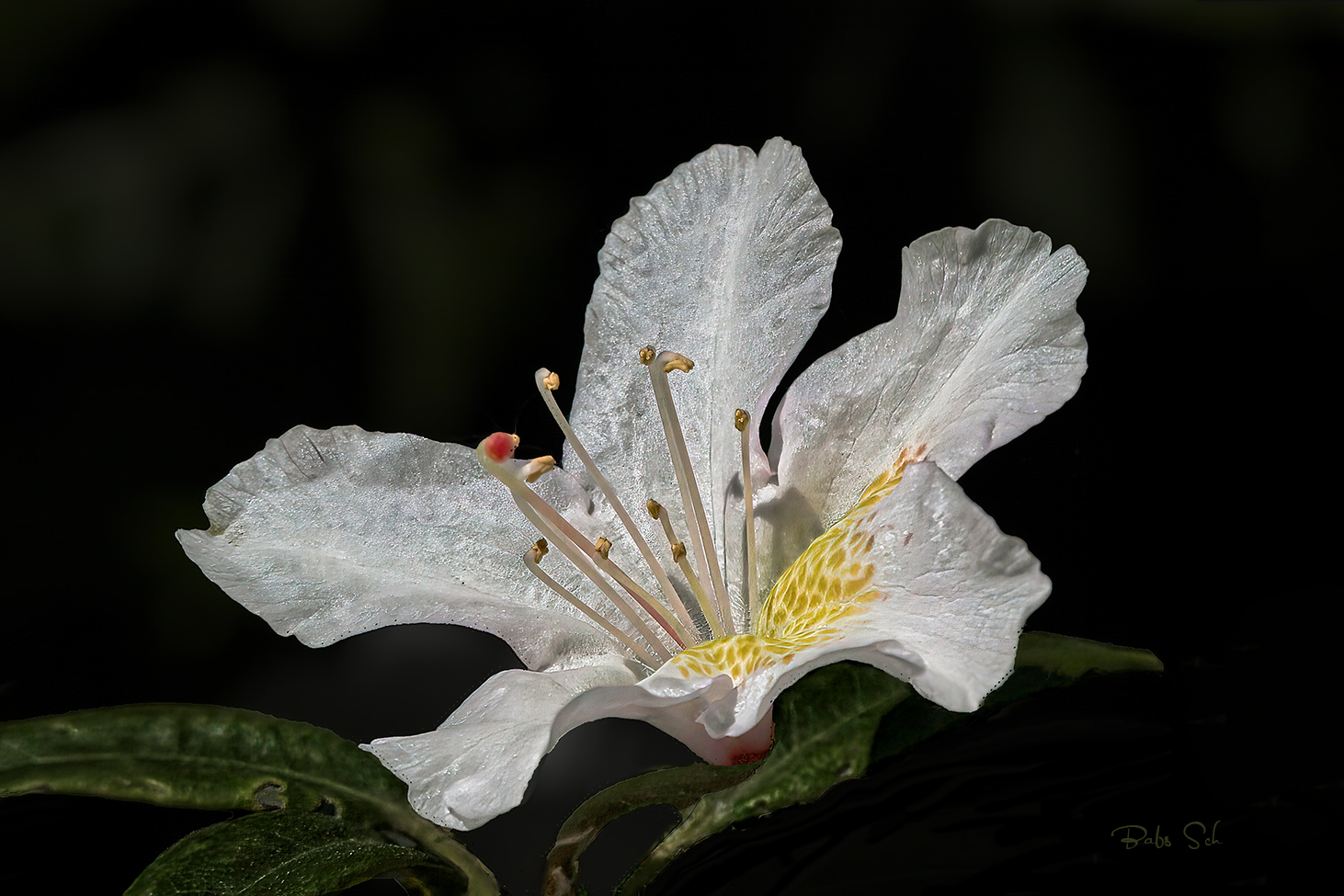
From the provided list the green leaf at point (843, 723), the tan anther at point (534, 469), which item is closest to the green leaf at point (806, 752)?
the green leaf at point (843, 723)

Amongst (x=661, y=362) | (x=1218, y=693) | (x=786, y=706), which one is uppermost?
(x=661, y=362)

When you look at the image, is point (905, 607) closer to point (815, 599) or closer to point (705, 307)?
point (815, 599)

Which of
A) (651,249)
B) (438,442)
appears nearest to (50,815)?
(438,442)

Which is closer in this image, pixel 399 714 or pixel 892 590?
pixel 892 590

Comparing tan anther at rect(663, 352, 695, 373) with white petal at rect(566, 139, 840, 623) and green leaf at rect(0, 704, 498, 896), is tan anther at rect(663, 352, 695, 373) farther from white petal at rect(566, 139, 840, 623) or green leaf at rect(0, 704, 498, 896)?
green leaf at rect(0, 704, 498, 896)

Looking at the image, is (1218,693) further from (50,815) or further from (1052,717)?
(50,815)

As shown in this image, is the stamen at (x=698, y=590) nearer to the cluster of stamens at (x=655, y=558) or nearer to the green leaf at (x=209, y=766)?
the cluster of stamens at (x=655, y=558)
